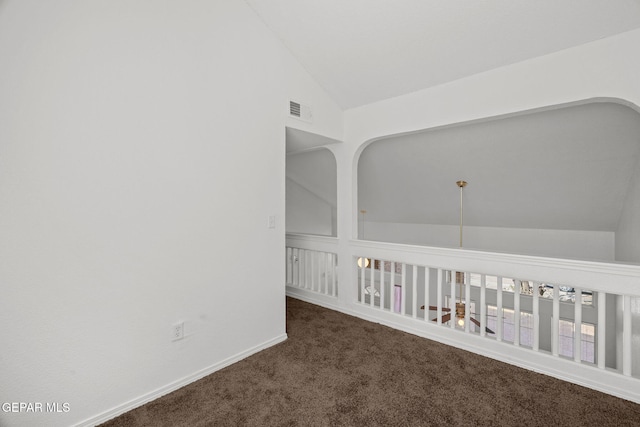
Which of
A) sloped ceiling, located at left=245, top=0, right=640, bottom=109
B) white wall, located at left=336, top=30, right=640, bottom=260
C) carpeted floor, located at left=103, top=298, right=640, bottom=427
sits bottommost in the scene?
carpeted floor, located at left=103, top=298, right=640, bottom=427

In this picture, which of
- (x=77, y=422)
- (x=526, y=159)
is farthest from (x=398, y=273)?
(x=77, y=422)

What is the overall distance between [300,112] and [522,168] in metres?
2.52

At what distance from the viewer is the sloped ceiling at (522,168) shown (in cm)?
281

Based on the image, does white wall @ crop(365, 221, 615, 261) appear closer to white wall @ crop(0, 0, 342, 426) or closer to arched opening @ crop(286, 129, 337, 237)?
arched opening @ crop(286, 129, 337, 237)

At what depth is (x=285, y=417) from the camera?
1876mm

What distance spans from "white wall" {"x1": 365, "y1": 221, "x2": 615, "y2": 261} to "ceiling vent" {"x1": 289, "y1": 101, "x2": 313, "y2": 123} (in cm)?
245

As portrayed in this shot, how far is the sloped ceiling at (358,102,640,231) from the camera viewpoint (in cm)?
281

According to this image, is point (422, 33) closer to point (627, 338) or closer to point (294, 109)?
point (294, 109)

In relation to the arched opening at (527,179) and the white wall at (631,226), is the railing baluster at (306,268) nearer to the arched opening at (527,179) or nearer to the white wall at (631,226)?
the arched opening at (527,179)

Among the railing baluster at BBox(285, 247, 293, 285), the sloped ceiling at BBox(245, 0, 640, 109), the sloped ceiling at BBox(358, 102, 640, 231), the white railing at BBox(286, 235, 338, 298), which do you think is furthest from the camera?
the railing baluster at BBox(285, 247, 293, 285)

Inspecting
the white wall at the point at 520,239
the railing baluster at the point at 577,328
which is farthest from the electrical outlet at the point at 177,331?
the white wall at the point at 520,239

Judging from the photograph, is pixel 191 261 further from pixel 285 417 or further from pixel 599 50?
pixel 599 50

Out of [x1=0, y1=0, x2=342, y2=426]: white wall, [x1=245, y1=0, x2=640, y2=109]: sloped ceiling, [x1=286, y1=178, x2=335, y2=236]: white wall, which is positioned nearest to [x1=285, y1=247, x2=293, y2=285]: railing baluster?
[x1=0, y1=0, x2=342, y2=426]: white wall

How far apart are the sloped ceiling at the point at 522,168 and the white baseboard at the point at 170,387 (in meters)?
2.75
